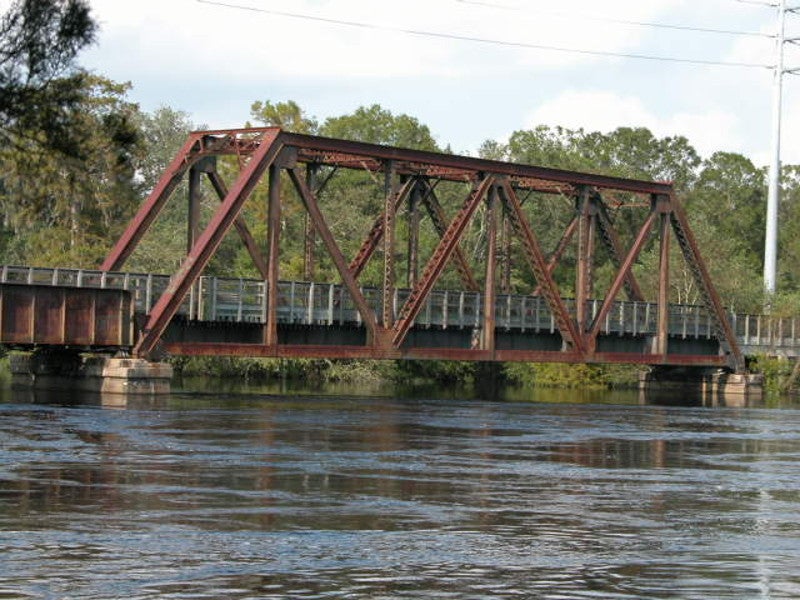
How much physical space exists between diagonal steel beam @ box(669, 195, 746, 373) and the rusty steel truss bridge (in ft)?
0.27

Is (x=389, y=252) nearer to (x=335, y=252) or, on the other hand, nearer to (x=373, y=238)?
(x=373, y=238)

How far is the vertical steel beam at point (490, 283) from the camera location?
213 feet

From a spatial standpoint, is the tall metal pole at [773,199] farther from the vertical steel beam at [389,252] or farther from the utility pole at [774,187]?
the vertical steel beam at [389,252]

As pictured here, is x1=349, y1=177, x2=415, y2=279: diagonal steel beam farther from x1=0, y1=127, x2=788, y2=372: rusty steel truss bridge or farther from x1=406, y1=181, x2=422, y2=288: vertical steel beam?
x1=406, y1=181, x2=422, y2=288: vertical steel beam

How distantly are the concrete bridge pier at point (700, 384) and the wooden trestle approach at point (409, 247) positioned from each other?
1.03m

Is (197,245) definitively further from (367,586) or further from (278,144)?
(367,586)

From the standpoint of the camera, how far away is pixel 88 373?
55.3 meters

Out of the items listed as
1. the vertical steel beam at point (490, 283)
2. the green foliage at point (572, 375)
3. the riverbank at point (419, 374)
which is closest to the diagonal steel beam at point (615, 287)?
the vertical steel beam at point (490, 283)

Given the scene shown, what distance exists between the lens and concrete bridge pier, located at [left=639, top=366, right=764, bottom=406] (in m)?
78.5

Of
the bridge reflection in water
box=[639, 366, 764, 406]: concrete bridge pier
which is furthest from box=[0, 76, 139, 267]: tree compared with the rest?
box=[639, 366, 764, 406]: concrete bridge pier

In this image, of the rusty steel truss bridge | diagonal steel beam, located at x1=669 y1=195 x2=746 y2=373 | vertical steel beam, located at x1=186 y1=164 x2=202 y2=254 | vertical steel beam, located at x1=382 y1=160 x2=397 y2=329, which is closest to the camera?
the rusty steel truss bridge

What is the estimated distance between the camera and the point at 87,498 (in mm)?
24391

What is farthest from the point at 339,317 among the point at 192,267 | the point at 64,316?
the point at 64,316

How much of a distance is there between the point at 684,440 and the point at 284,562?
25.0m
